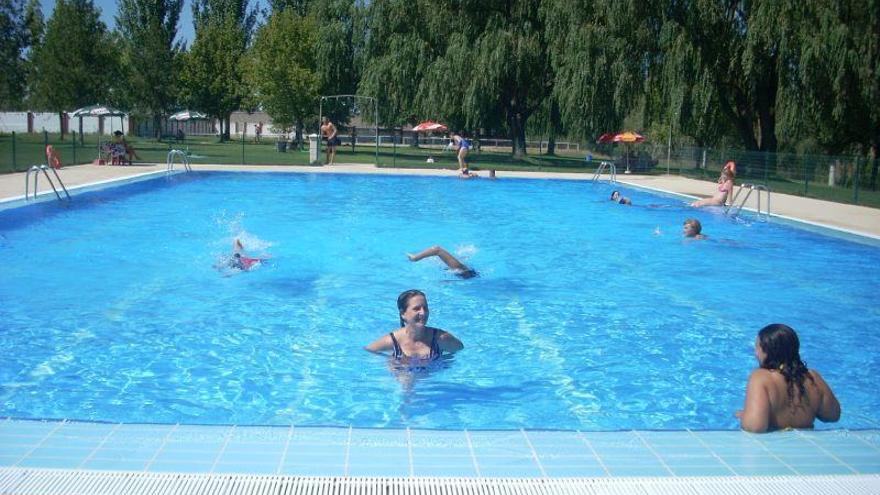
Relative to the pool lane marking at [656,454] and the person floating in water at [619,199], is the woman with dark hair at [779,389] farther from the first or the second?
the person floating in water at [619,199]

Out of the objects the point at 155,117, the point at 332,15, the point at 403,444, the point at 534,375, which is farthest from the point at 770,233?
the point at 155,117

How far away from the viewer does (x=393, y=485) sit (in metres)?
3.54

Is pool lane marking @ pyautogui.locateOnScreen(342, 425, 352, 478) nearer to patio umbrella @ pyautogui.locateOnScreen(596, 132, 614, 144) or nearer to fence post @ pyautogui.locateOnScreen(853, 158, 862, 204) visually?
fence post @ pyautogui.locateOnScreen(853, 158, 862, 204)

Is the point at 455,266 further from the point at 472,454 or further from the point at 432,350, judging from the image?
the point at 472,454

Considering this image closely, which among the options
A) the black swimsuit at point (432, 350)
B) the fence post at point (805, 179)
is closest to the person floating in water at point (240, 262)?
the black swimsuit at point (432, 350)

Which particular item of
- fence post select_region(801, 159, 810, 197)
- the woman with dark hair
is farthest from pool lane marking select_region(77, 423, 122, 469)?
fence post select_region(801, 159, 810, 197)

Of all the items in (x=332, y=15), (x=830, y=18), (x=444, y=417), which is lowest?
(x=444, y=417)

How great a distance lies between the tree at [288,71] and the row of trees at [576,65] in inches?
3.4

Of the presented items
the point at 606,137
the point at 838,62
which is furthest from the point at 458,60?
the point at 838,62

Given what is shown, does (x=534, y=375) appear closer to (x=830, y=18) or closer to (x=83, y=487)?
(x=83, y=487)

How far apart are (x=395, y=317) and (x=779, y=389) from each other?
4.70 meters

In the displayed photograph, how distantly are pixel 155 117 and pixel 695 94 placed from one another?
43.9 meters

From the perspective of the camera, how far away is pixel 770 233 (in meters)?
15.5

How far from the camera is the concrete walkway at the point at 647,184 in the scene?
53.7ft
